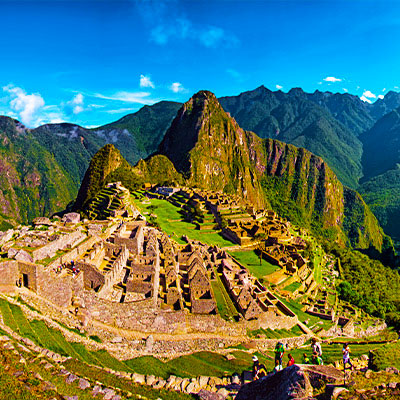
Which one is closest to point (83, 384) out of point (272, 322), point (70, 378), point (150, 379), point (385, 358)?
point (70, 378)

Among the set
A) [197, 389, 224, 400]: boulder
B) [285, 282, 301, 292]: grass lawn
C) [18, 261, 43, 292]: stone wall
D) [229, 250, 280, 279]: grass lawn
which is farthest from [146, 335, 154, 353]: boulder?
[285, 282, 301, 292]: grass lawn

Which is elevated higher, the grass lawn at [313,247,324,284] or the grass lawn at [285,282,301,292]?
the grass lawn at [285,282,301,292]

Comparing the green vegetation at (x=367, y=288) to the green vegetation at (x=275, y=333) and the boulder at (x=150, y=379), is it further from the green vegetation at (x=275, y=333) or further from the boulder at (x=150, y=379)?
the boulder at (x=150, y=379)

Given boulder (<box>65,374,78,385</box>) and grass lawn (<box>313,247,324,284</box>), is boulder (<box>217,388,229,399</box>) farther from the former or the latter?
grass lawn (<box>313,247,324,284</box>)

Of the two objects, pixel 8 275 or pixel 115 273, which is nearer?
pixel 8 275

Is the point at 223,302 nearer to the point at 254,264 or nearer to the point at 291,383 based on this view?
the point at 291,383

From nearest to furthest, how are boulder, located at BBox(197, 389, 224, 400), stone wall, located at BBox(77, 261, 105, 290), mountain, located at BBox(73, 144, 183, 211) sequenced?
1. boulder, located at BBox(197, 389, 224, 400)
2. stone wall, located at BBox(77, 261, 105, 290)
3. mountain, located at BBox(73, 144, 183, 211)

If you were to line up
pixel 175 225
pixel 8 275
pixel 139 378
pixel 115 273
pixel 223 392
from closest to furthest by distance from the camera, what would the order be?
pixel 223 392 < pixel 139 378 < pixel 8 275 < pixel 115 273 < pixel 175 225
